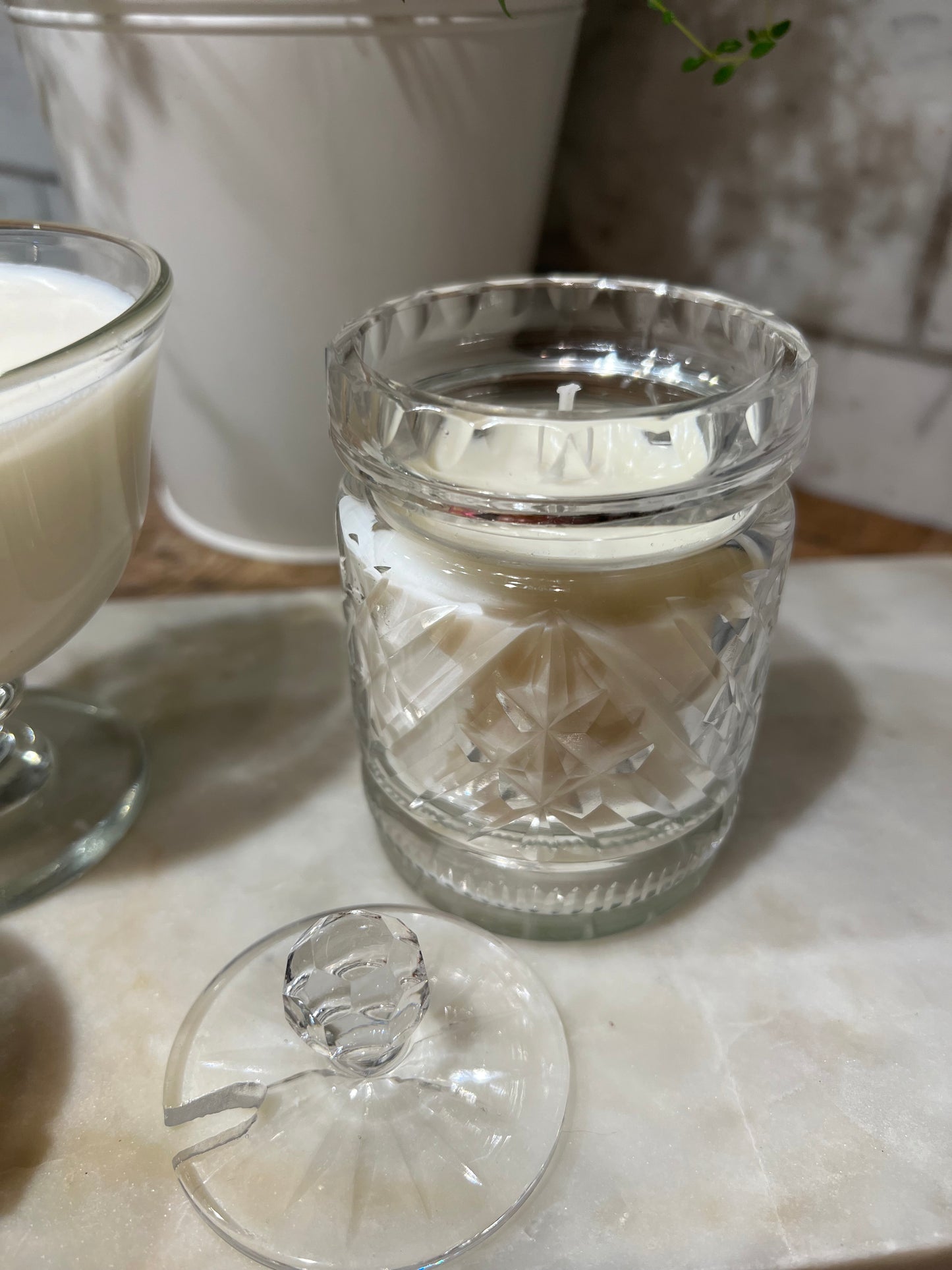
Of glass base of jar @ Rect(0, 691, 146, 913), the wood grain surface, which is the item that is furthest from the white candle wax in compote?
the wood grain surface

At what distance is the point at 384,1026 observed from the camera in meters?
0.28

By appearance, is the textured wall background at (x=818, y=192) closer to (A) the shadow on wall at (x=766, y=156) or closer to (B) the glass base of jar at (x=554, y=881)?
(A) the shadow on wall at (x=766, y=156)

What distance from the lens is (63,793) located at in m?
0.42

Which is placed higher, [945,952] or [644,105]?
[644,105]

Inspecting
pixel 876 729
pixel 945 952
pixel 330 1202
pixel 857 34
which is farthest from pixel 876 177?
pixel 330 1202

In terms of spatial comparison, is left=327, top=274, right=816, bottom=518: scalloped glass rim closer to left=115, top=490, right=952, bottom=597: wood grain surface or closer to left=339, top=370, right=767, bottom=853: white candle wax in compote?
left=339, top=370, right=767, bottom=853: white candle wax in compote

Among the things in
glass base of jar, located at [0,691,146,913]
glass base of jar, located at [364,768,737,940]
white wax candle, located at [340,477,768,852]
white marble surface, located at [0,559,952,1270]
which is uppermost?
white wax candle, located at [340,477,768,852]

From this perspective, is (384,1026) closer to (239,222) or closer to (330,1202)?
(330,1202)

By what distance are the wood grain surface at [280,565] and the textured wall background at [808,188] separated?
2 cm

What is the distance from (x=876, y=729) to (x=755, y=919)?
14 centimetres

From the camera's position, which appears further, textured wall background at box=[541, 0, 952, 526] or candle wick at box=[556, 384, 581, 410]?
textured wall background at box=[541, 0, 952, 526]

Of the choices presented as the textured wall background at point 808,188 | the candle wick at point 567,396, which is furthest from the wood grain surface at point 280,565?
the candle wick at point 567,396

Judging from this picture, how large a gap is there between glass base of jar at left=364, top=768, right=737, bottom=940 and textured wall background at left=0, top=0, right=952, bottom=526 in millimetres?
378

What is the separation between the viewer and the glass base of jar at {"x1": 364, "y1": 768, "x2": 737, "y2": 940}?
0.34 meters
